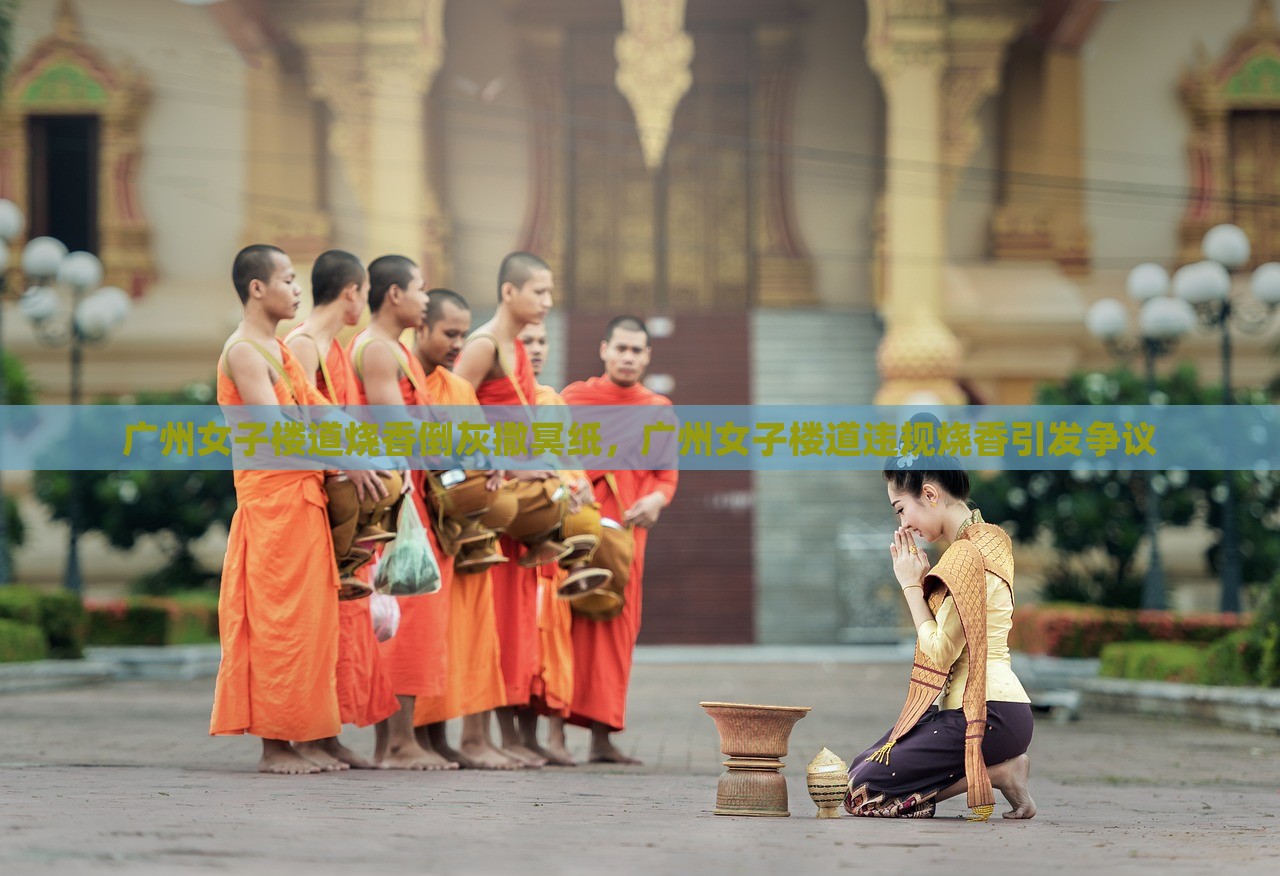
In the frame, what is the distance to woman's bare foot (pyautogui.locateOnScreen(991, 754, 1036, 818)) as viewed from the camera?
5188mm

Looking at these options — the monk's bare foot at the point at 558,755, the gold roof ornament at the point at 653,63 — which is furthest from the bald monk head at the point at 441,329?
the gold roof ornament at the point at 653,63

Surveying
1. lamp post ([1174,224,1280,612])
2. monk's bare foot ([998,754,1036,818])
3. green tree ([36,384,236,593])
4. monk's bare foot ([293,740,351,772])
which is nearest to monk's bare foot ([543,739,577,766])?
monk's bare foot ([293,740,351,772])

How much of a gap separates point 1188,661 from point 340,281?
6.21 metres

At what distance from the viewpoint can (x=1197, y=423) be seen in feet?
48.6

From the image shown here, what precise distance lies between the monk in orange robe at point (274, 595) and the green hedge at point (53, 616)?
7048mm

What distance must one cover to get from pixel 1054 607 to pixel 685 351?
250 inches

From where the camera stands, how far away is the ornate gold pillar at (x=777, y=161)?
71.7ft

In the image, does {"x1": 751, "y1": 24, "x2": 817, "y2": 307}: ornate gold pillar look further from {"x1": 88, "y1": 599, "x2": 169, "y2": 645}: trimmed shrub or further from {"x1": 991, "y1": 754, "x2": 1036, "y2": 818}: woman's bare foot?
{"x1": 991, "y1": 754, "x2": 1036, "y2": 818}: woman's bare foot

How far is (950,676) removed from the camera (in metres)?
5.27

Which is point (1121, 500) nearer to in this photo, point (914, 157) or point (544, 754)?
point (914, 157)

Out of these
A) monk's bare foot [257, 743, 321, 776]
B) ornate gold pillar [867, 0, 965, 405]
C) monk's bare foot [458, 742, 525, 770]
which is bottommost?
monk's bare foot [458, 742, 525, 770]

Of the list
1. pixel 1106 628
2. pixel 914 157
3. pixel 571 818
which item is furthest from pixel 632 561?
pixel 914 157

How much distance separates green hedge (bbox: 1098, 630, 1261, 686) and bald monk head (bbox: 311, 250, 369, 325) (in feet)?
18.5

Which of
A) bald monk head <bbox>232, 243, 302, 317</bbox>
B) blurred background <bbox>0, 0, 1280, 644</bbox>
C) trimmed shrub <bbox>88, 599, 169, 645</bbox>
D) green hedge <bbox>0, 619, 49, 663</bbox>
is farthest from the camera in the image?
blurred background <bbox>0, 0, 1280, 644</bbox>
